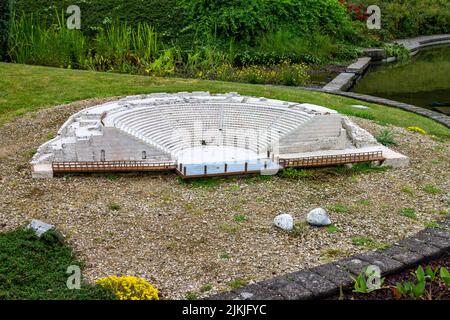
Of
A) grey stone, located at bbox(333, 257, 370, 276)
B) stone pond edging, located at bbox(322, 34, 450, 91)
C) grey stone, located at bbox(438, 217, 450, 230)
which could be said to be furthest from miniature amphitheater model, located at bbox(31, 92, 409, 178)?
stone pond edging, located at bbox(322, 34, 450, 91)

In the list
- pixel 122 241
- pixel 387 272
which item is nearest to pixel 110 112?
pixel 122 241

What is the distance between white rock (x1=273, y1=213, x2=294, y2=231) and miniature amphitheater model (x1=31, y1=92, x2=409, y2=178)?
8.13 feet

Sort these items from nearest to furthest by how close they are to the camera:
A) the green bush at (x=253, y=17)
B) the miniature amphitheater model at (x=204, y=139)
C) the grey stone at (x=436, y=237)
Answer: the grey stone at (x=436, y=237), the miniature amphitheater model at (x=204, y=139), the green bush at (x=253, y=17)

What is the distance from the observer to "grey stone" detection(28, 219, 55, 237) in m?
8.82

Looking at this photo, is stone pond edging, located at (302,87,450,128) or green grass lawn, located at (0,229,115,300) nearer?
green grass lawn, located at (0,229,115,300)

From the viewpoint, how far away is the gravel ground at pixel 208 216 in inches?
329

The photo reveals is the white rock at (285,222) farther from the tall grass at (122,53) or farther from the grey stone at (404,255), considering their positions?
the tall grass at (122,53)

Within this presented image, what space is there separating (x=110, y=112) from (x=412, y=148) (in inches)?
304

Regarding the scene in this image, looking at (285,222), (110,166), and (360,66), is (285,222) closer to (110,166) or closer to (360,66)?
(110,166)

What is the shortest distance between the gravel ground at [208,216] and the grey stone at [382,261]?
0.41m

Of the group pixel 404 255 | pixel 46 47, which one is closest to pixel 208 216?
pixel 404 255

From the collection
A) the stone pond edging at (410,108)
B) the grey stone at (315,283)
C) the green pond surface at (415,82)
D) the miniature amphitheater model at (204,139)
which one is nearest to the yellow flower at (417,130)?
the stone pond edging at (410,108)

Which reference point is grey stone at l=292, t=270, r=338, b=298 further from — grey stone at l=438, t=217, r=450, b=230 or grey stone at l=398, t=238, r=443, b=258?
grey stone at l=438, t=217, r=450, b=230

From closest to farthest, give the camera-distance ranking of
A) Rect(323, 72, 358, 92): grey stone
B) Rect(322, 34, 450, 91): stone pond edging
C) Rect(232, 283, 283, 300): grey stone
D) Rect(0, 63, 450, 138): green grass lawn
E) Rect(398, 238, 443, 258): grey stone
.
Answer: Rect(232, 283, 283, 300): grey stone
Rect(398, 238, 443, 258): grey stone
Rect(0, 63, 450, 138): green grass lawn
Rect(323, 72, 358, 92): grey stone
Rect(322, 34, 450, 91): stone pond edging
